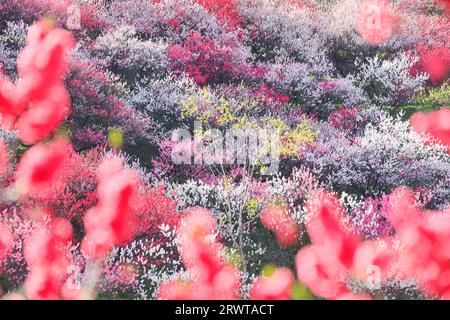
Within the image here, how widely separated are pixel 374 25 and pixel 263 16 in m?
4.42

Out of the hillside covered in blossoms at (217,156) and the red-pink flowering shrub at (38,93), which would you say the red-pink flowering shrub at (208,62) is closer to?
the hillside covered in blossoms at (217,156)

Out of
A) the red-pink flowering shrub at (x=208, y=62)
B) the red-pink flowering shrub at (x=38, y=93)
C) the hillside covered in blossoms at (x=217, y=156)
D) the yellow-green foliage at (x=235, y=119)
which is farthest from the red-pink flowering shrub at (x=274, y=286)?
the red-pink flowering shrub at (x=208, y=62)

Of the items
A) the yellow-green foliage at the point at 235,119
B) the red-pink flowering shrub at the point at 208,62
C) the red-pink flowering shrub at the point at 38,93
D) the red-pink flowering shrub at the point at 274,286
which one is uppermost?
the red-pink flowering shrub at the point at 208,62

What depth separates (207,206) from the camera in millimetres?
7902

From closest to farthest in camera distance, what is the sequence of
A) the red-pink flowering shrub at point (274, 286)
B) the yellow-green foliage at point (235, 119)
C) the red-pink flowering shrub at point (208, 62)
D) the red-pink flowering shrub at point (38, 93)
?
the red-pink flowering shrub at point (38, 93) → the red-pink flowering shrub at point (274, 286) → the yellow-green foliage at point (235, 119) → the red-pink flowering shrub at point (208, 62)

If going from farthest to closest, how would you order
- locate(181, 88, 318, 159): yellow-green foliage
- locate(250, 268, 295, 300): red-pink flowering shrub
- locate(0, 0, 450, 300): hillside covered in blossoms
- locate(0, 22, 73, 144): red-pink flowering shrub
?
locate(181, 88, 318, 159): yellow-green foliage → locate(0, 0, 450, 300): hillside covered in blossoms → locate(250, 268, 295, 300): red-pink flowering shrub → locate(0, 22, 73, 144): red-pink flowering shrub

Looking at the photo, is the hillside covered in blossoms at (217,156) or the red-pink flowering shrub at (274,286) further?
the hillside covered in blossoms at (217,156)

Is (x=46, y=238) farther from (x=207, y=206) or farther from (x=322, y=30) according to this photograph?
(x=322, y=30)

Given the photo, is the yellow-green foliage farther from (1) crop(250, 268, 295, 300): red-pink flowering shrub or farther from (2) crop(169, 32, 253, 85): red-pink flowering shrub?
(1) crop(250, 268, 295, 300): red-pink flowering shrub

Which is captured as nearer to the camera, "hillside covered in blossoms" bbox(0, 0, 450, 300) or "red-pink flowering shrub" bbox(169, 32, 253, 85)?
"hillside covered in blossoms" bbox(0, 0, 450, 300)

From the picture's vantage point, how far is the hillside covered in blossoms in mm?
5395

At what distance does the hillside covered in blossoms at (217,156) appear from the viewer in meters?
5.39

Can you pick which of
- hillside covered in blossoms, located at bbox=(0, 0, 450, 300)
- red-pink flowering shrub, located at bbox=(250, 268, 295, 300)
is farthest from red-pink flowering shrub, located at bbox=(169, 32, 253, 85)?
red-pink flowering shrub, located at bbox=(250, 268, 295, 300)

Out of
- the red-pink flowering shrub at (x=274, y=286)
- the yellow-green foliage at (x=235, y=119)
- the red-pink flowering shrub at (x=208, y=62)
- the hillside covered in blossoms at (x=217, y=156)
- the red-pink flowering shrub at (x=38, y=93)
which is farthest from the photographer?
the red-pink flowering shrub at (x=208, y=62)
